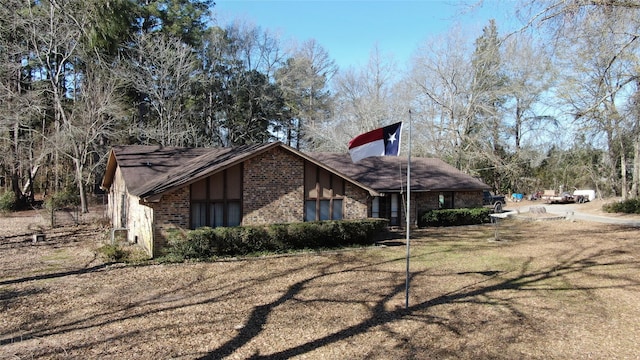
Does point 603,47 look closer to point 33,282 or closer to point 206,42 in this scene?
point 33,282

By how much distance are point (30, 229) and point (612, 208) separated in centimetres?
3518

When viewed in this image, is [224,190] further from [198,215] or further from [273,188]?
[273,188]

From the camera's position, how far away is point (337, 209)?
17.4 m

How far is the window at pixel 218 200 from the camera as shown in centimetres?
1449

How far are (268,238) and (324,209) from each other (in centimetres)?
326

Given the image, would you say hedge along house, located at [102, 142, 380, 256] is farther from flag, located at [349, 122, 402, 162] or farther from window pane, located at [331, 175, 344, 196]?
flag, located at [349, 122, 402, 162]

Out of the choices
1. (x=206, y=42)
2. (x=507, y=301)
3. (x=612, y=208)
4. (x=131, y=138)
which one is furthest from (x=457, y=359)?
(x=206, y=42)

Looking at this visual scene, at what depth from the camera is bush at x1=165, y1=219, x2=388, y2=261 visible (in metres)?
13.3

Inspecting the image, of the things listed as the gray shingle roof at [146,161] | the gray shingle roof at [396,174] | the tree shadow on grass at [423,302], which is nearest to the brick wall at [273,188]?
the gray shingle roof at [146,161]

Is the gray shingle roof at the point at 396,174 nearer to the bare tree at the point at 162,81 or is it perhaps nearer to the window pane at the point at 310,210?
the window pane at the point at 310,210

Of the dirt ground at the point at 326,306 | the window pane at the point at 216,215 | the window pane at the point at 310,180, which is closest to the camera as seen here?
the dirt ground at the point at 326,306

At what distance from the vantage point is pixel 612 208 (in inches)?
1150

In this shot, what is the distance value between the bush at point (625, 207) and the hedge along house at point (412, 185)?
10.7 meters

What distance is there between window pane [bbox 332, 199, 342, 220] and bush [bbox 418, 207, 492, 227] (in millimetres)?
7285
